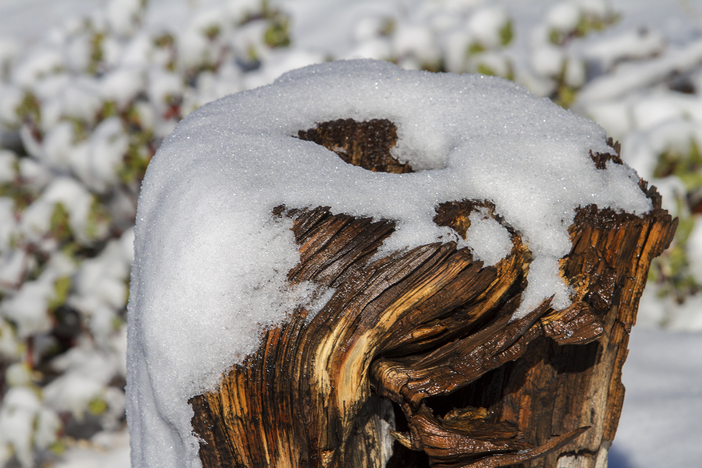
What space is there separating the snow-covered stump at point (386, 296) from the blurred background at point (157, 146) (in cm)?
84

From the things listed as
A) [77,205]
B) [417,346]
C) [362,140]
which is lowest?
[417,346]

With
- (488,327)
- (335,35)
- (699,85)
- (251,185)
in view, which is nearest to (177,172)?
(251,185)

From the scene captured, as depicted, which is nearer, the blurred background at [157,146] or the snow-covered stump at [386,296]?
the snow-covered stump at [386,296]

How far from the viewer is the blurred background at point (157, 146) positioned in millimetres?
2193

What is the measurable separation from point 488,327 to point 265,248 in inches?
16.6

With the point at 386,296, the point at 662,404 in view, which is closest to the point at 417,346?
the point at 386,296

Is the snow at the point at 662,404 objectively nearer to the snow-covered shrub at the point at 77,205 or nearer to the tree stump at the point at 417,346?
the tree stump at the point at 417,346

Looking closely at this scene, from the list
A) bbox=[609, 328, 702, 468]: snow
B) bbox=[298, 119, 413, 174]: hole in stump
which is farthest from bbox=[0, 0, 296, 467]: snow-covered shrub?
bbox=[609, 328, 702, 468]: snow

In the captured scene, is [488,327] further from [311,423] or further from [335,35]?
[335,35]

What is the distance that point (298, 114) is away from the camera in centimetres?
118

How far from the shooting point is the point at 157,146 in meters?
2.79

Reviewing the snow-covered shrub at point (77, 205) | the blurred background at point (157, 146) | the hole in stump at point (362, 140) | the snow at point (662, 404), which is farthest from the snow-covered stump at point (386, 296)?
the snow-covered shrub at point (77, 205)

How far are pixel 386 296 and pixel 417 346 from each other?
14 centimetres

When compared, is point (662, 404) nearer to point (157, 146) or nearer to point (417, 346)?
point (417, 346)
